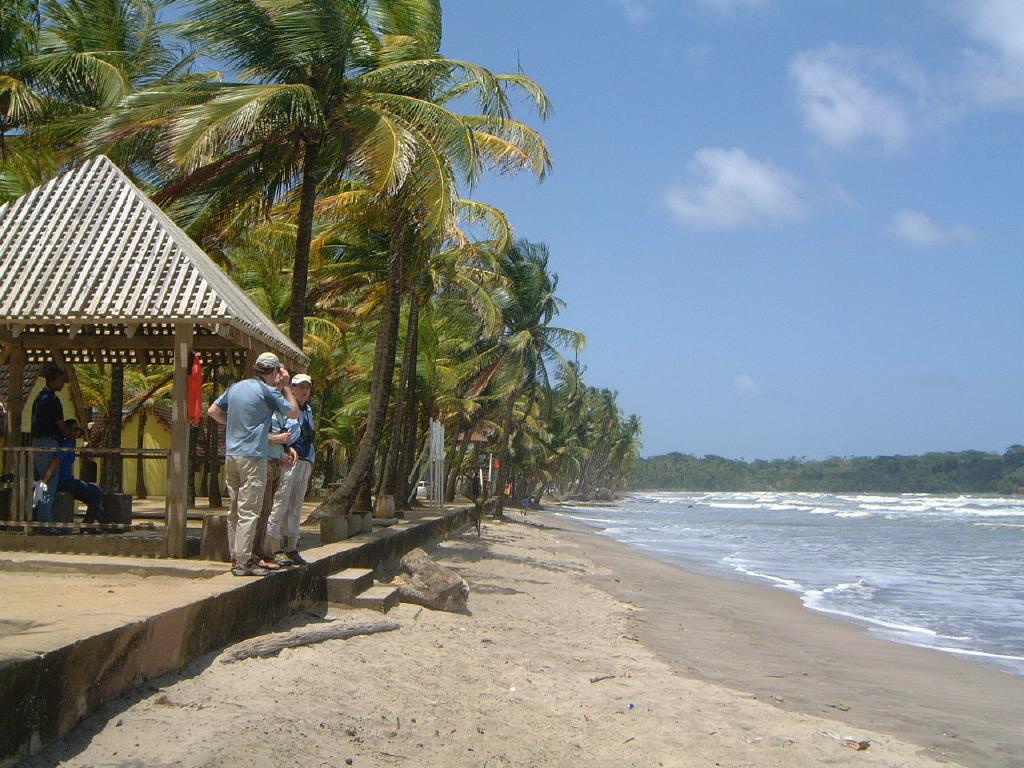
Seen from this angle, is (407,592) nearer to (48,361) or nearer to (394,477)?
(48,361)

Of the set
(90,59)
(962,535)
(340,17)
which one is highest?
(90,59)

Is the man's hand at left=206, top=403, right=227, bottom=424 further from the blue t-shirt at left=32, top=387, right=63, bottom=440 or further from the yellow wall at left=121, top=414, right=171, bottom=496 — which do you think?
the yellow wall at left=121, top=414, right=171, bottom=496

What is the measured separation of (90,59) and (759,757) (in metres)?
14.1

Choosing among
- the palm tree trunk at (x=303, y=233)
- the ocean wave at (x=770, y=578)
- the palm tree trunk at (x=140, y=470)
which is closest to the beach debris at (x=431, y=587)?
the palm tree trunk at (x=303, y=233)

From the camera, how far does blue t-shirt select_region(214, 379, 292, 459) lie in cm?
743

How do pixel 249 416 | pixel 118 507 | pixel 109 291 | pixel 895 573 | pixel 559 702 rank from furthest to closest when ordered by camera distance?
1. pixel 895 573
2. pixel 118 507
3. pixel 109 291
4. pixel 249 416
5. pixel 559 702

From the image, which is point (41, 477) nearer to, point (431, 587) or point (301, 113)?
point (431, 587)

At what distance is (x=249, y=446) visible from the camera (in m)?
7.44

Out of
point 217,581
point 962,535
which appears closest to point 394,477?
point 217,581

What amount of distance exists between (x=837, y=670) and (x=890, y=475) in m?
171

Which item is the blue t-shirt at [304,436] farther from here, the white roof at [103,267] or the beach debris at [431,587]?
the beach debris at [431,587]

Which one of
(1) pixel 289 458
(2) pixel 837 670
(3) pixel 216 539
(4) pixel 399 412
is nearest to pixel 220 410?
(1) pixel 289 458

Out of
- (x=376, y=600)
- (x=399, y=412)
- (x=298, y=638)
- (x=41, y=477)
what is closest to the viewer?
(x=298, y=638)

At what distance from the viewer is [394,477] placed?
799 inches
